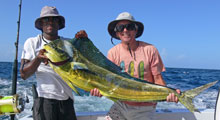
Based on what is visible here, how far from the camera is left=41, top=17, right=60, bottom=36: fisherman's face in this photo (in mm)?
2377

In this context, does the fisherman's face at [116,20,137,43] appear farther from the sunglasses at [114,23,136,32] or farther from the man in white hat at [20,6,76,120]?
the man in white hat at [20,6,76,120]

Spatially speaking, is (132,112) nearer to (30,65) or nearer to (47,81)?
(47,81)

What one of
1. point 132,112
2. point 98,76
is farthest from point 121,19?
point 132,112

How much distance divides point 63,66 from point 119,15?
1.01m

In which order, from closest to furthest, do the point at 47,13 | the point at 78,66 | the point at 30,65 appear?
the point at 78,66
the point at 30,65
the point at 47,13

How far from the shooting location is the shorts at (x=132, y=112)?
238cm

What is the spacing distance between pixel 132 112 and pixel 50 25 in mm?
1430

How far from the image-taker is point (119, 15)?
2.50 metres

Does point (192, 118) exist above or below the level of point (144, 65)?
below

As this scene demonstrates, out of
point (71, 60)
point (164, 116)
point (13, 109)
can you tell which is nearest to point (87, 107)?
point (164, 116)

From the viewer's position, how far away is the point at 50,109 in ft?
7.77

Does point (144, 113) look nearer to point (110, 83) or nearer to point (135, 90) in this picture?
point (135, 90)

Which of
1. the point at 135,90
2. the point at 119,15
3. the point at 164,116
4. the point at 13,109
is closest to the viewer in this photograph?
the point at 135,90

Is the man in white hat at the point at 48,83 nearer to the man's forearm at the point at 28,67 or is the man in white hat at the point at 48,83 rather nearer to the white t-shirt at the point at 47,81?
the white t-shirt at the point at 47,81
